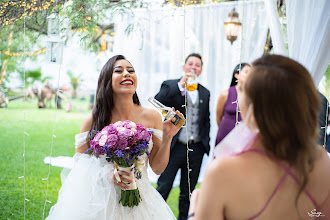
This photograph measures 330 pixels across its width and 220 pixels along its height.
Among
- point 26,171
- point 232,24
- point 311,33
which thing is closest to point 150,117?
point 311,33

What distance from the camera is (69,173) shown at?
7.84ft

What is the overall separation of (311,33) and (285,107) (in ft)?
5.06

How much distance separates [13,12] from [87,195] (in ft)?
6.59

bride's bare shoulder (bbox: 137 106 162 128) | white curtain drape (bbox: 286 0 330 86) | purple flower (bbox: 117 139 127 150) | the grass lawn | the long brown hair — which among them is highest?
white curtain drape (bbox: 286 0 330 86)

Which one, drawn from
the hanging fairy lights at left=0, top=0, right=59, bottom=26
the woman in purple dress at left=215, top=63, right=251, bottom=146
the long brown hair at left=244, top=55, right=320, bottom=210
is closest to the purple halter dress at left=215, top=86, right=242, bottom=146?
the woman in purple dress at left=215, top=63, right=251, bottom=146

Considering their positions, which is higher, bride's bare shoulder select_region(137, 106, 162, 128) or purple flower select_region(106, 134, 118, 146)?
bride's bare shoulder select_region(137, 106, 162, 128)

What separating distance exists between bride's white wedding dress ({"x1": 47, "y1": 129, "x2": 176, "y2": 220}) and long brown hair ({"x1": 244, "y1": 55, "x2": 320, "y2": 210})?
1386mm

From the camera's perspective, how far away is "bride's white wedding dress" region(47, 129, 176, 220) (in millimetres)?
2162

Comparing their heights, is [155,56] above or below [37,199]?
above

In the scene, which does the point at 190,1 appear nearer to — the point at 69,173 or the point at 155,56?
the point at 155,56

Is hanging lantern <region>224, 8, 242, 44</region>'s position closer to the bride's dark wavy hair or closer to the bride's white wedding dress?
the bride's dark wavy hair

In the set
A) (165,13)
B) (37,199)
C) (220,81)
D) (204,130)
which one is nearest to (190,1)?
(165,13)

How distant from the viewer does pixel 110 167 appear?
7.55 feet

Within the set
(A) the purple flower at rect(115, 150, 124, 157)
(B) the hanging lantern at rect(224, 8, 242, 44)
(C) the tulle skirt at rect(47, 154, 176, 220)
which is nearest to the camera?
(A) the purple flower at rect(115, 150, 124, 157)
